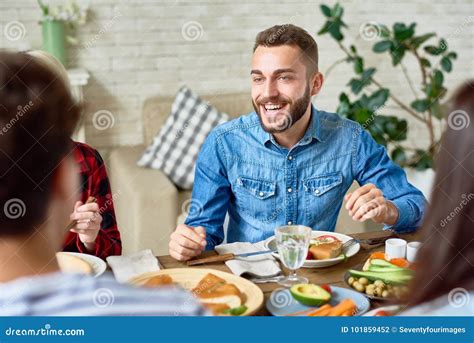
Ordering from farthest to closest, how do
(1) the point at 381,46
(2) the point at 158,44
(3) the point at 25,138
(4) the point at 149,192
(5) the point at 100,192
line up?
(1) the point at 381,46, (4) the point at 149,192, (2) the point at 158,44, (5) the point at 100,192, (3) the point at 25,138

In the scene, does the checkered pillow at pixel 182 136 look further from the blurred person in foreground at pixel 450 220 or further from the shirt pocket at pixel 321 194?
the blurred person in foreground at pixel 450 220

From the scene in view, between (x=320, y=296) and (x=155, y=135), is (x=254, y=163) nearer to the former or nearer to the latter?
(x=155, y=135)

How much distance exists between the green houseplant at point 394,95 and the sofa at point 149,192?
41 centimetres

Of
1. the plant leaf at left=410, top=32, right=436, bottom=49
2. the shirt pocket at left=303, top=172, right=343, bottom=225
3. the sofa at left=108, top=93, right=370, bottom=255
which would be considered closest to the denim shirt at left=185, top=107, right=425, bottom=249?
the shirt pocket at left=303, top=172, right=343, bottom=225

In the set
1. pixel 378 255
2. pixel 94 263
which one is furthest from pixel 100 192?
pixel 378 255

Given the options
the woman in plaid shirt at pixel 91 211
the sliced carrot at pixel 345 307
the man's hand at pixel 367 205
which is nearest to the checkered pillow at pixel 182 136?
the woman in plaid shirt at pixel 91 211

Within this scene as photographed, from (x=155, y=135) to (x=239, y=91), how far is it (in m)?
0.21

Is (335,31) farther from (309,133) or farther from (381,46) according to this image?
(309,133)

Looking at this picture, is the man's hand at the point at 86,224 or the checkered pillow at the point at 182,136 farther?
the checkered pillow at the point at 182,136

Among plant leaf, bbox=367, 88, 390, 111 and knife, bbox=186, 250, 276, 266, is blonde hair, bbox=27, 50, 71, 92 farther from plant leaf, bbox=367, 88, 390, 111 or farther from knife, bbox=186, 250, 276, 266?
plant leaf, bbox=367, 88, 390, 111

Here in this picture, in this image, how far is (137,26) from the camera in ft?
4.28

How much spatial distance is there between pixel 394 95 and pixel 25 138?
136 centimetres

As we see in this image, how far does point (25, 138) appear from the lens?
3.11ft

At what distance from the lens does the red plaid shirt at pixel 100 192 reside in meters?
1.12
